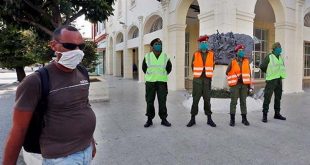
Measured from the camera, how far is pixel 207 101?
20.0 ft

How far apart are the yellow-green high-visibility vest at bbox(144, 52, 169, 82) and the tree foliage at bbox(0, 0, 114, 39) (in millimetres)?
2177

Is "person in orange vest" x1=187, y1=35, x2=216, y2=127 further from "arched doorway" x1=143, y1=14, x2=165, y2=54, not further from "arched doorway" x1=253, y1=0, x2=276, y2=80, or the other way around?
"arched doorway" x1=253, y1=0, x2=276, y2=80

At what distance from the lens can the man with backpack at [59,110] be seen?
1693 mm

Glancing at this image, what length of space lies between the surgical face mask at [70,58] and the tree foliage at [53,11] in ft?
16.1

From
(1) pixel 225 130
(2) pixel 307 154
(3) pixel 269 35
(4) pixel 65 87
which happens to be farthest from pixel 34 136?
(3) pixel 269 35

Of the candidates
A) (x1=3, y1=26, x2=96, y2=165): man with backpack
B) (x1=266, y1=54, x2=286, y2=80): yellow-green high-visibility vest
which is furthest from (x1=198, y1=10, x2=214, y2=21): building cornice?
(x1=3, y1=26, x2=96, y2=165): man with backpack

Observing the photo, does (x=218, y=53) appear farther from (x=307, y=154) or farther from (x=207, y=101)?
(x=307, y=154)

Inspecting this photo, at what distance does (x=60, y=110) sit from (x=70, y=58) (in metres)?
0.35

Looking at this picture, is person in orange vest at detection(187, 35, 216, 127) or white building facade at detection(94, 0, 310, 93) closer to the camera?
person in orange vest at detection(187, 35, 216, 127)

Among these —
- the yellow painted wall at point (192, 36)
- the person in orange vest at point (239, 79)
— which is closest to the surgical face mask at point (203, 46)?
the person in orange vest at point (239, 79)

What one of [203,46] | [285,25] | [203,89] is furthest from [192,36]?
[203,89]

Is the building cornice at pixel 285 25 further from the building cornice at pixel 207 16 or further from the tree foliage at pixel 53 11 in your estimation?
the tree foliage at pixel 53 11

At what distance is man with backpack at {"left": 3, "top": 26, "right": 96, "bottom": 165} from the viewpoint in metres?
1.69

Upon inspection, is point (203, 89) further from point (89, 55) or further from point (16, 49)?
point (16, 49)
